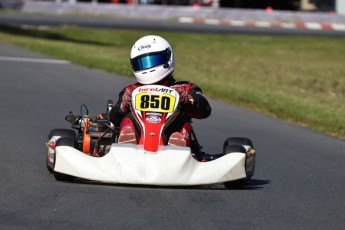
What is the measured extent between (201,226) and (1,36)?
20.8 m

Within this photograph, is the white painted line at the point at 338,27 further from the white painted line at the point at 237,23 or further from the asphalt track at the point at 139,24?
the white painted line at the point at 237,23

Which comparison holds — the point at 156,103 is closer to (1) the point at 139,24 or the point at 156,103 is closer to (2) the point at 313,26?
(1) the point at 139,24

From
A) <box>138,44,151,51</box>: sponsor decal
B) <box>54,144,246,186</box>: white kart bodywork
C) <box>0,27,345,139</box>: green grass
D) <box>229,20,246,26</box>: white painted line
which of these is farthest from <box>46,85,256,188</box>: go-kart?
<box>229,20,246,26</box>: white painted line

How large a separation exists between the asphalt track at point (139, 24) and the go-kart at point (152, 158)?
25.2 m

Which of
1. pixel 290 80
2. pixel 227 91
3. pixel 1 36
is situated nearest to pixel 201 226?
pixel 227 91

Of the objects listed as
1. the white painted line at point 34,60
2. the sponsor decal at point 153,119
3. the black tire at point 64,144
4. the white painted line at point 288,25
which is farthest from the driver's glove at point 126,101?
the white painted line at point 288,25

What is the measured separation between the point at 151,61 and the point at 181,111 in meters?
0.48

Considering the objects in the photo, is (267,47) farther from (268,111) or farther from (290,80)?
(268,111)

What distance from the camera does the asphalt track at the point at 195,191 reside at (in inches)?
237

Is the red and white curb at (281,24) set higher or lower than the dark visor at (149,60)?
lower

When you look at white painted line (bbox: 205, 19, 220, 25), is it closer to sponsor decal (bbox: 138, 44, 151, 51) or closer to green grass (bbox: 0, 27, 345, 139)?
green grass (bbox: 0, 27, 345, 139)

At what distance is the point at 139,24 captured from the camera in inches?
1390

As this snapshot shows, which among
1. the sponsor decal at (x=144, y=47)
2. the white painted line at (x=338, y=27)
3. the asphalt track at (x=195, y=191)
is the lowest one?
the white painted line at (x=338, y=27)

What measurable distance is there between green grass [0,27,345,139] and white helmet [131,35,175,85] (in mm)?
4791
